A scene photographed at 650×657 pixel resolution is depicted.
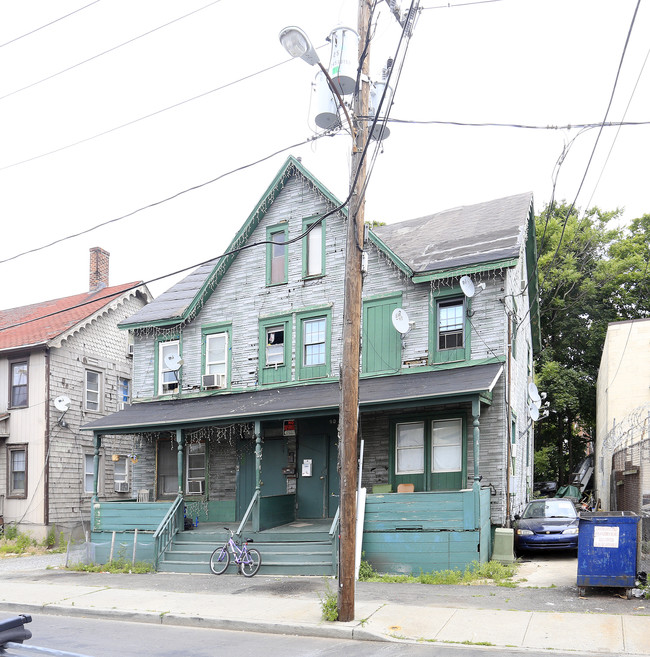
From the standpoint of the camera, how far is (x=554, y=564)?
15430mm

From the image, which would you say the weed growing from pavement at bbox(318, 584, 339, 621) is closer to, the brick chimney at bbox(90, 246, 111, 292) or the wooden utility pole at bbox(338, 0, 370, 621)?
the wooden utility pole at bbox(338, 0, 370, 621)

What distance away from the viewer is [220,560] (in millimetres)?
15516

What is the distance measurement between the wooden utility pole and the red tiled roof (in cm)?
1278

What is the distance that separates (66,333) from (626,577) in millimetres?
19421

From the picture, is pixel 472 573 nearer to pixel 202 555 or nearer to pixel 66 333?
pixel 202 555

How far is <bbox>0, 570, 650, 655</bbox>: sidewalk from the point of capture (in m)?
9.08

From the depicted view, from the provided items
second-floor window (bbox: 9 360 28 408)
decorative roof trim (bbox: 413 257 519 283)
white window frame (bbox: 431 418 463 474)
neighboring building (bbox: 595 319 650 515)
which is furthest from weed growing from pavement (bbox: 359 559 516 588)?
second-floor window (bbox: 9 360 28 408)

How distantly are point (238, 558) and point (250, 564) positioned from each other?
283 millimetres

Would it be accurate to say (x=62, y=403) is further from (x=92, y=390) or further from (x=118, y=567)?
(x=118, y=567)

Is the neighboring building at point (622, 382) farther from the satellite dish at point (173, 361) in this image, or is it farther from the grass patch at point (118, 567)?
the grass patch at point (118, 567)

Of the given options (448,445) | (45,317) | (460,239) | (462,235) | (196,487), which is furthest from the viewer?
(45,317)

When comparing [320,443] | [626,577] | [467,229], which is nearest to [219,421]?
[320,443]

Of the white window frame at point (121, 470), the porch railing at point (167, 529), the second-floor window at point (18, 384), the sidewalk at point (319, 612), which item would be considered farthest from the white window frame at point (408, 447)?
the second-floor window at point (18, 384)

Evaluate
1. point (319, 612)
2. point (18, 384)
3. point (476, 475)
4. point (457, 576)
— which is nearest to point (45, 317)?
point (18, 384)
